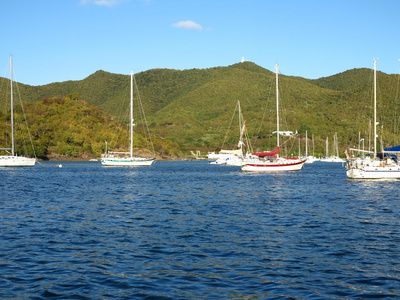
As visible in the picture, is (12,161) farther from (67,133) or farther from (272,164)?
(67,133)

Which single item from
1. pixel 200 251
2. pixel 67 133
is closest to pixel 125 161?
pixel 67 133

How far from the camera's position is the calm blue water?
12156 mm

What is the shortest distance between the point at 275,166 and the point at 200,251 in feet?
185

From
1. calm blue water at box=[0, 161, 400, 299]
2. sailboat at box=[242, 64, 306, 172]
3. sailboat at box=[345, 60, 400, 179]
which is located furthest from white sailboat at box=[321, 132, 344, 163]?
calm blue water at box=[0, 161, 400, 299]

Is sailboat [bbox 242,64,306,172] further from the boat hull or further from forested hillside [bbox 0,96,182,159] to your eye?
forested hillside [bbox 0,96,182,159]

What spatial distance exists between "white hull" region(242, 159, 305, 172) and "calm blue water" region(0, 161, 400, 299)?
40.8 meters

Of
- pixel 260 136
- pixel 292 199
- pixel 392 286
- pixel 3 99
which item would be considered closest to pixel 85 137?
pixel 3 99

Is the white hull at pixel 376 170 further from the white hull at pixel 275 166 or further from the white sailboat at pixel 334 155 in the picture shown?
the white sailboat at pixel 334 155

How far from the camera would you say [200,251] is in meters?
16.4

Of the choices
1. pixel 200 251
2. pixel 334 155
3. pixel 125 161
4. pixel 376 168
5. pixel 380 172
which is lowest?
pixel 200 251

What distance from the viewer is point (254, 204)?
102 feet

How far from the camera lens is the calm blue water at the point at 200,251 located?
12156 millimetres

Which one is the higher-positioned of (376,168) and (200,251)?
(376,168)

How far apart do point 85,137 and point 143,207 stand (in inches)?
5057
